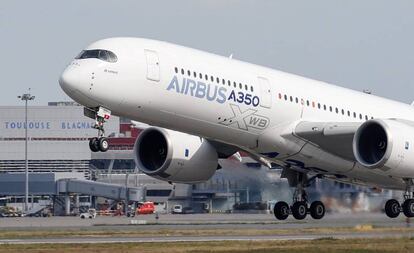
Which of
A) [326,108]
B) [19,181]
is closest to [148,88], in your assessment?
[326,108]

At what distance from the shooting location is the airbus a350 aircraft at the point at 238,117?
47531 mm

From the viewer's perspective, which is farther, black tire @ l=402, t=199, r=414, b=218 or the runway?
black tire @ l=402, t=199, r=414, b=218

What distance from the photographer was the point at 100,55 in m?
47.6

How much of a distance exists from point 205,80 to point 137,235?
13.4 m

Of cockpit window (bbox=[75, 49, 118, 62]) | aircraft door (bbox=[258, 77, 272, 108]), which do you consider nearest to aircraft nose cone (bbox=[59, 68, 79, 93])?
cockpit window (bbox=[75, 49, 118, 62])

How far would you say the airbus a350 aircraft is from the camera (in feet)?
156

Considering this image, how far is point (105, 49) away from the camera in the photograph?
47.8m

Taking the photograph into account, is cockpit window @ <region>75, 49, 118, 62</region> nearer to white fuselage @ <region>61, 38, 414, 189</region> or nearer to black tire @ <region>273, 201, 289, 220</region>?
white fuselage @ <region>61, 38, 414, 189</region>

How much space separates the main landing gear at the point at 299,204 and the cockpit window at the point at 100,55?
46.6 feet

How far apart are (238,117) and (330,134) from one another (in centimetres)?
517

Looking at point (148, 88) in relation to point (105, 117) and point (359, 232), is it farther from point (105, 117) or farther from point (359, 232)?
point (359, 232)

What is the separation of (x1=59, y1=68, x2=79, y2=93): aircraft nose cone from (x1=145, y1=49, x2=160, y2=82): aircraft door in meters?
3.19

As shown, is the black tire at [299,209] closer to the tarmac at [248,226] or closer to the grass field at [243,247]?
→ the tarmac at [248,226]

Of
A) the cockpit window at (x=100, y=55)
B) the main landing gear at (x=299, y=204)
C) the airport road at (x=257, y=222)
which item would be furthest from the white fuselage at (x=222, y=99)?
the airport road at (x=257, y=222)
